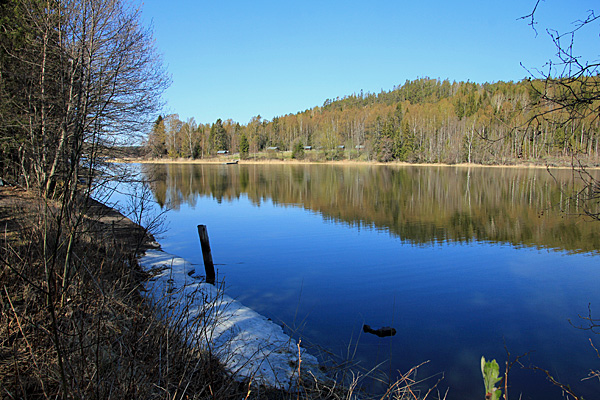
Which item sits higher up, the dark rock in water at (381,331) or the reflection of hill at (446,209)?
the reflection of hill at (446,209)

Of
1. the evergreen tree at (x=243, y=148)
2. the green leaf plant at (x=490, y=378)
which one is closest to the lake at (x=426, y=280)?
the green leaf plant at (x=490, y=378)

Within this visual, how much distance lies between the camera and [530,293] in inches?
368

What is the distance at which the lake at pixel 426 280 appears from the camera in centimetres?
637

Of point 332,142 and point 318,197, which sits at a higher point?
point 332,142

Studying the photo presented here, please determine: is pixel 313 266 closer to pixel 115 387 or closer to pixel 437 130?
pixel 115 387

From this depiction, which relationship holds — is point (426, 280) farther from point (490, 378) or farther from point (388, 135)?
point (388, 135)

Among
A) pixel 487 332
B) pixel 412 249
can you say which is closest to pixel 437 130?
pixel 412 249

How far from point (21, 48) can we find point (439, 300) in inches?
582

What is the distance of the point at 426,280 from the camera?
10.2 metres

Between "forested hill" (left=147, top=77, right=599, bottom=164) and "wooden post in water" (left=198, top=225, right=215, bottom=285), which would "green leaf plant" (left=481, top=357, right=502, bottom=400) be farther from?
"forested hill" (left=147, top=77, right=599, bottom=164)

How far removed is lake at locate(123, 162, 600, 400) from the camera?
637 cm

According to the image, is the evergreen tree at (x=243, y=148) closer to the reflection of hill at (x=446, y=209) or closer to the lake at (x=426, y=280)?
the reflection of hill at (x=446, y=209)

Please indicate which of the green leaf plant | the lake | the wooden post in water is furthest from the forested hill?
→ the green leaf plant

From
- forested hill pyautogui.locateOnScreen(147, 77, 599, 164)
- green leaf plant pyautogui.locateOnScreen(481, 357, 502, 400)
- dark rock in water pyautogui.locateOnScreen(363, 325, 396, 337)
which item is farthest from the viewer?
forested hill pyautogui.locateOnScreen(147, 77, 599, 164)
